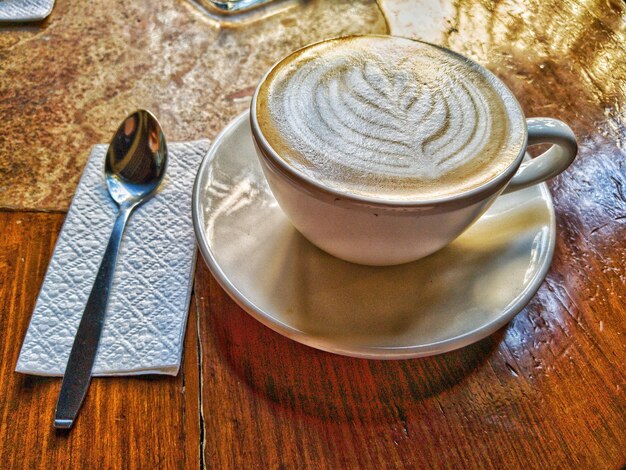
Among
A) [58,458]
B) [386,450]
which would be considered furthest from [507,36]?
[58,458]

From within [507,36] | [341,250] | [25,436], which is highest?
[507,36]

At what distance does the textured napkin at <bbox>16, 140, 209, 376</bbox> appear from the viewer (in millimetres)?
427

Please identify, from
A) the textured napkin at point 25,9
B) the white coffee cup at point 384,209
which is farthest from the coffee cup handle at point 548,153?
the textured napkin at point 25,9

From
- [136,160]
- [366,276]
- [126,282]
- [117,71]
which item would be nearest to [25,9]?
[117,71]

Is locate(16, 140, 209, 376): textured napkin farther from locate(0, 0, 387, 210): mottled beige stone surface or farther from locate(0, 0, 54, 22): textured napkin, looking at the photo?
locate(0, 0, 54, 22): textured napkin

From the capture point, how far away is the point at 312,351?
17.6 inches

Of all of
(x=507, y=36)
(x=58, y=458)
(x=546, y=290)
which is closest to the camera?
(x=58, y=458)

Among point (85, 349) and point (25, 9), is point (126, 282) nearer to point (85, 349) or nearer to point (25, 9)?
point (85, 349)

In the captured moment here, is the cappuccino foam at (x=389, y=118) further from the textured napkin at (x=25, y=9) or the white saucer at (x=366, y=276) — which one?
the textured napkin at (x=25, y=9)

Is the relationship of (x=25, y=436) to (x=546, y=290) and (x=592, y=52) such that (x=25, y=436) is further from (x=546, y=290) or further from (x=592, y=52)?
(x=592, y=52)

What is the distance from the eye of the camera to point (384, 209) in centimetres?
40

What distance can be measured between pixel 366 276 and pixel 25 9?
2.21ft

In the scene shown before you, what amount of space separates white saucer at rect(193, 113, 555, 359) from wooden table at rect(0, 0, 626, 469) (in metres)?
0.03

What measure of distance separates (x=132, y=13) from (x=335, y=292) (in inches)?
23.7
